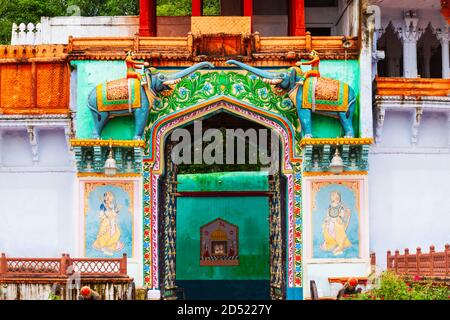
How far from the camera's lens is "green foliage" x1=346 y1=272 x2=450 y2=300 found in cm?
1817

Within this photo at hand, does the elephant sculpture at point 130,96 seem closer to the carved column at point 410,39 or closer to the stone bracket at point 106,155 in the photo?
the stone bracket at point 106,155

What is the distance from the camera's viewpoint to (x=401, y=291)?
717 inches

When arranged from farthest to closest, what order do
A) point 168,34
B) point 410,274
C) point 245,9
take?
point 168,34, point 245,9, point 410,274

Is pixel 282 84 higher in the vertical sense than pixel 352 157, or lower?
higher

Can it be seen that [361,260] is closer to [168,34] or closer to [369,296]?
[369,296]

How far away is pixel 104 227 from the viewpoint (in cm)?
2217

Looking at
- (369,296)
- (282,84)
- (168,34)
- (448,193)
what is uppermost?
(168,34)

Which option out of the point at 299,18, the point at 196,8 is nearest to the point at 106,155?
the point at 196,8

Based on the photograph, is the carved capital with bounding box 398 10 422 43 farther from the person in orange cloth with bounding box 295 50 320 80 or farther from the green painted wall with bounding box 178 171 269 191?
the green painted wall with bounding box 178 171 269 191

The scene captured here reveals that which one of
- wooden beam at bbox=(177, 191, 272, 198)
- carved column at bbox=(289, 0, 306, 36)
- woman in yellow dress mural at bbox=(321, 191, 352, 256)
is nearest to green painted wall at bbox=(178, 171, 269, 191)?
wooden beam at bbox=(177, 191, 272, 198)

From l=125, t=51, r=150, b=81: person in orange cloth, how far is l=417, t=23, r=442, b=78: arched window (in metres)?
6.69

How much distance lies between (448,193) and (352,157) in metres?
2.31
